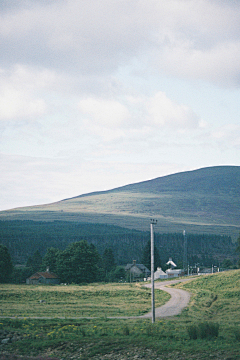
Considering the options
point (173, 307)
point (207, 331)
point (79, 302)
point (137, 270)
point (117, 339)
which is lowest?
point (137, 270)

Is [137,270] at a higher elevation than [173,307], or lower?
lower

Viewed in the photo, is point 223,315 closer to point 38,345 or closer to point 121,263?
point 38,345

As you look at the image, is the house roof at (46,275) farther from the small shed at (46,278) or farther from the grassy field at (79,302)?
the grassy field at (79,302)

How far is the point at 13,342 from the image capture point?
25.2 metres

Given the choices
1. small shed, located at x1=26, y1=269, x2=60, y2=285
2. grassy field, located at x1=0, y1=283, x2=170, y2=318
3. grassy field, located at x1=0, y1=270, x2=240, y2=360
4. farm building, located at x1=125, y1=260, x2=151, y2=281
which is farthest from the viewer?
farm building, located at x1=125, y1=260, x2=151, y2=281

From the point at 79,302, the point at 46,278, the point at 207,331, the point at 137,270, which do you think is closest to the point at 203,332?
the point at 207,331

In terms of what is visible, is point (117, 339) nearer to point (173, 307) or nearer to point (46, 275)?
point (173, 307)

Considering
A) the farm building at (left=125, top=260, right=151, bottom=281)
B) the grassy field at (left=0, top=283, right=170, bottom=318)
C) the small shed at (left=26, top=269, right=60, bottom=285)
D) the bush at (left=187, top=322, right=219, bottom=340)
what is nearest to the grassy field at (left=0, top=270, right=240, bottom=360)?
the bush at (left=187, top=322, right=219, bottom=340)

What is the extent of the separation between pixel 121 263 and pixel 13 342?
147 meters

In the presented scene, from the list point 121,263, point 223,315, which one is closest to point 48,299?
point 223,315

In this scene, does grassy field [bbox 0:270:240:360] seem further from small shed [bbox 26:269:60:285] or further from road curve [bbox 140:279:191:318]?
small shed [bbox 26:269:60:285]

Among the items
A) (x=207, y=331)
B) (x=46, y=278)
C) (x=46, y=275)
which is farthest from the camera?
(x=46, y=275)

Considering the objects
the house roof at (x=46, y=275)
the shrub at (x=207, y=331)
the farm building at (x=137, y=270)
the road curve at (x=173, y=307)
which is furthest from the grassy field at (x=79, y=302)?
the farm building at (x=137, y=270)

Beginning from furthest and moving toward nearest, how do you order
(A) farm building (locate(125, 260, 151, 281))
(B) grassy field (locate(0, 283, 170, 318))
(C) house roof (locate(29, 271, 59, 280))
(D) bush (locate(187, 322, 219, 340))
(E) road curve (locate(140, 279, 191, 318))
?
(A) farm building (locate(125, 260, 151, 281)) → (C) house roof (locate(29, 271, 59, 280)) → (B) grassy field (locate(0, 283, 170, 318)) → (E) road curve (locate(140, 279, 191, 318)) → (D) bush (locate(187, 322, 219, 340))
